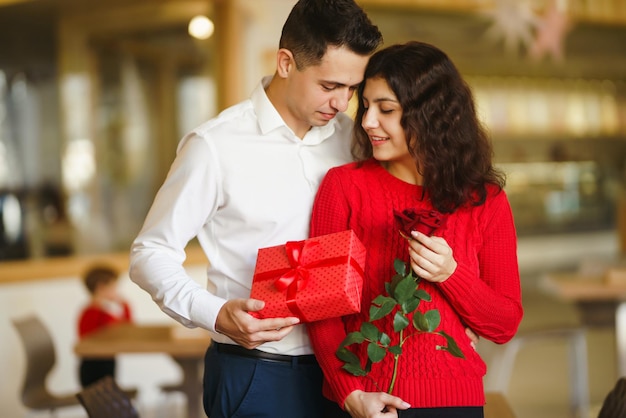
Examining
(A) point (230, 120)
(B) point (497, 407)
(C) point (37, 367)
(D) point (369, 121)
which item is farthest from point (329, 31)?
(C) point (37, 367)

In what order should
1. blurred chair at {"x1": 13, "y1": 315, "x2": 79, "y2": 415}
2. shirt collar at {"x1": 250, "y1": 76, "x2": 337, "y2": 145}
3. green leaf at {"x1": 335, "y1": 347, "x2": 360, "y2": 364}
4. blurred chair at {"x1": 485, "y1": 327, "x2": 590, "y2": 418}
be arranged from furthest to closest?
blurred chair at {"x1": 485, "y1": 327, "x2": 590, "y2": 418}
blurred chair at {"x1": 13, "y1": 315, "x2": 79, "y2": 415}
shirt collar at {"x1": 250, "y1": 76, "x2": 337, "y2": 145}
green leaf at {"x1": 335, "y1": 347, "x2": 360, "y2": 364}

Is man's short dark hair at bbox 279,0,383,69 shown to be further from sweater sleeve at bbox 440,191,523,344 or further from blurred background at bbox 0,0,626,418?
blurred background at bbox 0,0,626,418

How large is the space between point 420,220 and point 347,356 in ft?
1.21

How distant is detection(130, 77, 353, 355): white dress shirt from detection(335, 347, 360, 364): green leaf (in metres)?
0.20

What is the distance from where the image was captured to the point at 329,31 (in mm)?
2150

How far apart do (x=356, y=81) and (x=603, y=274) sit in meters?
3.85

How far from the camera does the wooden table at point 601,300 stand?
515cm

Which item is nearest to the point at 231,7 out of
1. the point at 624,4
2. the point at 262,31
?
the point at 262,31

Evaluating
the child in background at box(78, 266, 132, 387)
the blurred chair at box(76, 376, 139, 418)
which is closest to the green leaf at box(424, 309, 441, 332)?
the blurred chair at box(76, 376, 139, 418)

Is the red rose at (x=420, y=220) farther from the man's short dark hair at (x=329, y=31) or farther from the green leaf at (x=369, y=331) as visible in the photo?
the man's short dark hair at (x=329, y=31)

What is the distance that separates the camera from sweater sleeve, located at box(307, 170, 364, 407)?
2.04 meters

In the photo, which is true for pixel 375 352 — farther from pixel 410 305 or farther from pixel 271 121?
pixel 271 121

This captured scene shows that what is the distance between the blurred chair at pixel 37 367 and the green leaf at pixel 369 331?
10.2ft

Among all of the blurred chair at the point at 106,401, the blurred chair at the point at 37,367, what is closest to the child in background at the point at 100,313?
the blurred chair at the point at 37,367
